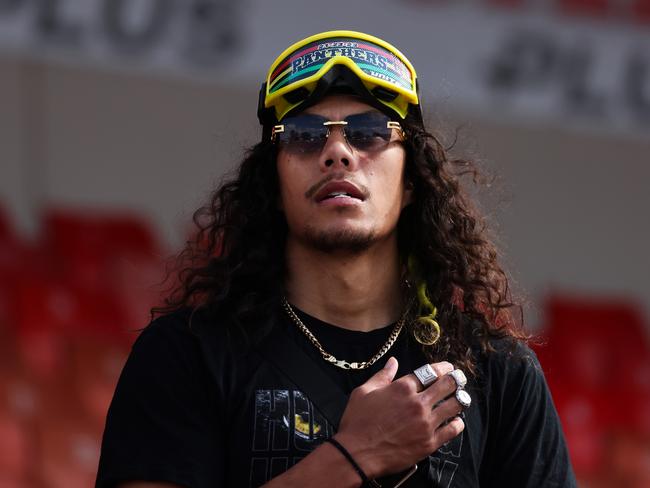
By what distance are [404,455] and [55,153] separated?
6.46m

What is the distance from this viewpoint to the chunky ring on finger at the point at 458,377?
237 centimetres

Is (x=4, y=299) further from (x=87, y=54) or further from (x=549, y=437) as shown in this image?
(x=549, y=437)

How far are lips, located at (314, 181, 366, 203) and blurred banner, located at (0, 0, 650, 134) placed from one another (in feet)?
11.4

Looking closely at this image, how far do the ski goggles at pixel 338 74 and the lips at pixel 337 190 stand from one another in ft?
0.60

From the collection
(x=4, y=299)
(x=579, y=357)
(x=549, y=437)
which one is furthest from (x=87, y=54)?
(x=549, y=437)

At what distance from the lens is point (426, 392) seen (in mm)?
2363

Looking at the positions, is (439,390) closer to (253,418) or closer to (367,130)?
(253,418)

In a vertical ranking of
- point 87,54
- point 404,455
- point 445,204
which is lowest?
point 404,455

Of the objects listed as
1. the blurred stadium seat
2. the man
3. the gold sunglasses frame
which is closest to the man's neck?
the man

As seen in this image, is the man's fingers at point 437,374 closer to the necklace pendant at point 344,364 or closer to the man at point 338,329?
the man at point 338,329

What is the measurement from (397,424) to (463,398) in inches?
4.7

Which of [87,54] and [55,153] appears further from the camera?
[55,153]

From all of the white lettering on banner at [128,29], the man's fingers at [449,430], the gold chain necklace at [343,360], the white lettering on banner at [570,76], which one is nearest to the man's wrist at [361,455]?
the man's fingers at [449,430]

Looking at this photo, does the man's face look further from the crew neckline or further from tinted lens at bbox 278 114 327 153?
the crew neckline
